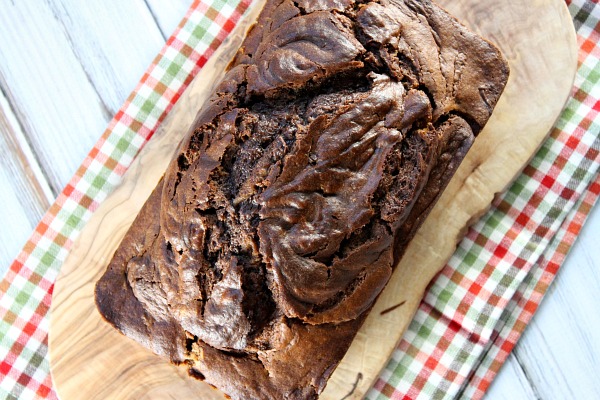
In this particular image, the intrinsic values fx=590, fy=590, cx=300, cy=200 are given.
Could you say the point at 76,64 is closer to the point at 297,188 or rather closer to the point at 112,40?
the point at 112,40

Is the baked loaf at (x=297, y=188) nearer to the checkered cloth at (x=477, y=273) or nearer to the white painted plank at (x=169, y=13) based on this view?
the checkered cloth at (x=477, y=273)

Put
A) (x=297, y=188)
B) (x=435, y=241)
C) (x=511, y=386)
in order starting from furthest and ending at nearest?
(x=511, y=386)
(x=435, y=241)
(x=297, y=188)

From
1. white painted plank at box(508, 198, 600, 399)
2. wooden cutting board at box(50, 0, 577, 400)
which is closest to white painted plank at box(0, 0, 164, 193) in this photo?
wooden cutting board at box(50, 0, 577, 400)

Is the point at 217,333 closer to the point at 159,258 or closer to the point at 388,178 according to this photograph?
the point at 159,258

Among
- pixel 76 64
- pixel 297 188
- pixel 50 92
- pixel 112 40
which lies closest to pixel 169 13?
pixel 112 40

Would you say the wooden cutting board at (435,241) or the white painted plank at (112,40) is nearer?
the wooden cutting board at (435,241)

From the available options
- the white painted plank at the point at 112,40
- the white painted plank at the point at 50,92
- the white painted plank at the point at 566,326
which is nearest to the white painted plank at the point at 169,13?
the white painted plank at the point at 112,40
